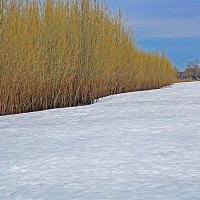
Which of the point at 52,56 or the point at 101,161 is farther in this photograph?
the point at 52,56

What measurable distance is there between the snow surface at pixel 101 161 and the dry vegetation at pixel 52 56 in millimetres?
2378

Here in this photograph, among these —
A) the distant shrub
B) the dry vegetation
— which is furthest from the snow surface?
the distant shrub

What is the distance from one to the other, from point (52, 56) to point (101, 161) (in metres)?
6.50

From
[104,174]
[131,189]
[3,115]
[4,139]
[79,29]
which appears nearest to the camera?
[131,189]

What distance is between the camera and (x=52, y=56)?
374 inches

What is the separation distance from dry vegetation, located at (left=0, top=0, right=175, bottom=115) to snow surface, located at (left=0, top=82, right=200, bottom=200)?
238 centimetres

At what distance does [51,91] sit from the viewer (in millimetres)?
9055

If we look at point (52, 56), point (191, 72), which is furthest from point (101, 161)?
point (191, 72)

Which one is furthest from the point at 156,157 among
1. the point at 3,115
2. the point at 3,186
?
the point at 3,115

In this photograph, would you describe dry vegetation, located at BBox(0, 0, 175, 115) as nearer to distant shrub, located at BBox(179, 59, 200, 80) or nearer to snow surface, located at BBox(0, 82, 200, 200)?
snow surface, located at BBox(0, 82, 200, 200)

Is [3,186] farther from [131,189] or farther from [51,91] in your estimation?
[51,91]

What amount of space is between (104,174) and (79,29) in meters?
8.73

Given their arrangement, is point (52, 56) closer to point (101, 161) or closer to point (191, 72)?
point (101, 161)

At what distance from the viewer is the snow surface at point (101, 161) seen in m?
2.39
